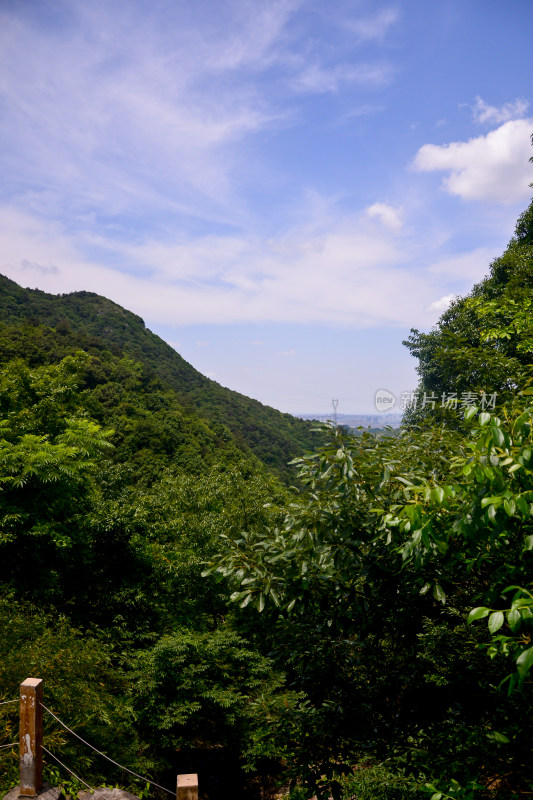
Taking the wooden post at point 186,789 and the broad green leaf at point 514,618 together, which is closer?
the broad green leaf at point 514,618

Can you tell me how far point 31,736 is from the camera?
3.42 m

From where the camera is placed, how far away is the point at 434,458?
3475 mm

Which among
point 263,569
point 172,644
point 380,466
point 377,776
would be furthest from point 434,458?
point 172,644

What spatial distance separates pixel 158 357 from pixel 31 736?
50433 millimetres

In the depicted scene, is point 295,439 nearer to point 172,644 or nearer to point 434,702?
point 172,644

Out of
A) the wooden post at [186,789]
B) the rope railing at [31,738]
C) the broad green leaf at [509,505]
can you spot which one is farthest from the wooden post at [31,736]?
the broad green leaf at [509,505]

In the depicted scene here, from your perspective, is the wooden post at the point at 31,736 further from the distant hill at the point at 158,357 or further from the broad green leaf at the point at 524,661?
the distant hill at the point at 158,357

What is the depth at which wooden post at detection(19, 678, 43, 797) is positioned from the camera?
3.37m

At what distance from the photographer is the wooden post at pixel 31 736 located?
11.0ft

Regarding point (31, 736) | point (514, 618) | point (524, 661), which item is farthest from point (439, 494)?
point (31, 736)

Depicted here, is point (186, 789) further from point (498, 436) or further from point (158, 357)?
point (158, 357)

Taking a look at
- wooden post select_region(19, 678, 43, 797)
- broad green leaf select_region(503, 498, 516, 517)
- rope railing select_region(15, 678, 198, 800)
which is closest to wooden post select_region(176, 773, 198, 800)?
rope railing select_region(15, 678, 198, 800)

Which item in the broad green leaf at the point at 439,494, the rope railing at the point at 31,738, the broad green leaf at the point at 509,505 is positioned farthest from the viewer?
the rope railing at the point at 31,738

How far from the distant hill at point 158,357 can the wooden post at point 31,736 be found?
101 feet
